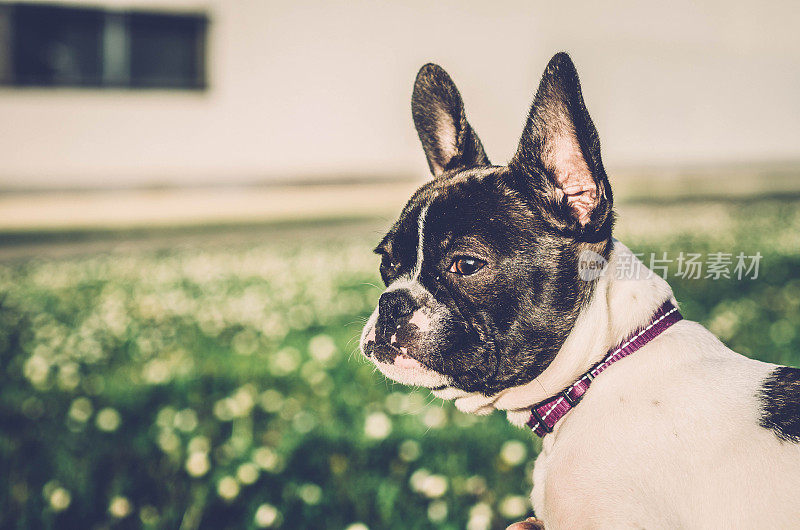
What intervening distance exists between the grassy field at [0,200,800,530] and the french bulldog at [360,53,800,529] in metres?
Answer: 0.87

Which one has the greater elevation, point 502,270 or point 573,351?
point 502,270

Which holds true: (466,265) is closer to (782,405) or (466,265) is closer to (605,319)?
(605,319)

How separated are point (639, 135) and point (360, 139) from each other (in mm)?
5199

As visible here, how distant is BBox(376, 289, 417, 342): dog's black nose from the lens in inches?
94.9

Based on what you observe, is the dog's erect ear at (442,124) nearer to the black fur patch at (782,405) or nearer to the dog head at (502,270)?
the dog head at (502,270)

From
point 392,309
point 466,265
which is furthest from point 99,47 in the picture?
point 466,265

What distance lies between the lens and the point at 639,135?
1357 cm

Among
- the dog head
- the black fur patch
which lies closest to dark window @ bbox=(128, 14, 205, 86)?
the dog head

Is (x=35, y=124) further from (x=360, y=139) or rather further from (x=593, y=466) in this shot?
(x=593, y=466)

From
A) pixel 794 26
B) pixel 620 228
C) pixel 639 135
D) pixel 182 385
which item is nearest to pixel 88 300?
pixel 182 385

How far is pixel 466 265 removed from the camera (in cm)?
238

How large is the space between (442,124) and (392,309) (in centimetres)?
85

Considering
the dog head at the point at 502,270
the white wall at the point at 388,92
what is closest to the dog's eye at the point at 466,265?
the dog head at the point at 502,270

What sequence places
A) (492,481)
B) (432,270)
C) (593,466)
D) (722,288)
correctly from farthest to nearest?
(722,288)
(492,481)
(432,270)
(593,466)
